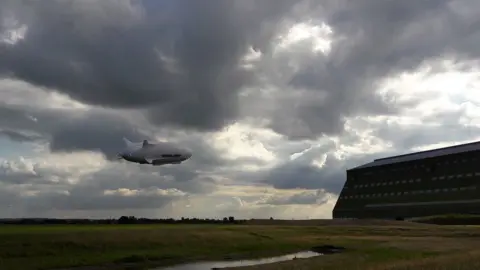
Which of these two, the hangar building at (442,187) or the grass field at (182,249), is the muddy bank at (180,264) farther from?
the hangar building at (442,187)

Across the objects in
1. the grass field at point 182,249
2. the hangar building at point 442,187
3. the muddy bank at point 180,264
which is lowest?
the muddy bank at point 180,264

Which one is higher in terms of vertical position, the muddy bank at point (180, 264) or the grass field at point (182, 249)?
the grass field at point (182, 249)

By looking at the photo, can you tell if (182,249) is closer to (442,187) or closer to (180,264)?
(180,264)

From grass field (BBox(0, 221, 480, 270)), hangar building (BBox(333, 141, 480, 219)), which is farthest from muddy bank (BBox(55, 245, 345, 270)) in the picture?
hangar building (BBox(333, 141, 480, 219))

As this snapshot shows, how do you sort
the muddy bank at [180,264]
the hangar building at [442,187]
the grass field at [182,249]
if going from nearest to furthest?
1. the grass field at [182,249]
2. the muddy bank at [180,264]
3. the hangar building at [442,187]

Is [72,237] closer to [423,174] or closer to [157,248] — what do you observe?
[157,248]

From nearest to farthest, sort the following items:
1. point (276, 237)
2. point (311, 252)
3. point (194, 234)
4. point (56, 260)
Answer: point (56, 260) → point (311, 252) → point (194, 234) → point (276, 237)

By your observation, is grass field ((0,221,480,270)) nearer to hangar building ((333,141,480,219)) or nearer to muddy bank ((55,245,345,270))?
muddy bank ((55,245,345,270))

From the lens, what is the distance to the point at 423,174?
195 meters

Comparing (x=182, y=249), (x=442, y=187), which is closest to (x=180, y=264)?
(x=182, y=249)

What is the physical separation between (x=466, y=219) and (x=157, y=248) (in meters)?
99.2

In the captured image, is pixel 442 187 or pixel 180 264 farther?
pixel 442 187

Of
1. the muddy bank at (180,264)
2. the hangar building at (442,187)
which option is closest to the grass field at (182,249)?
the muddy bank at (180,264)

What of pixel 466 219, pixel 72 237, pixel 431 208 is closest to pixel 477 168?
pixel 431 208
